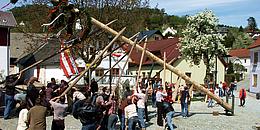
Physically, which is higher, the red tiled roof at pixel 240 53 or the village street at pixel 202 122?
the red tiled roof at pixel 240 53

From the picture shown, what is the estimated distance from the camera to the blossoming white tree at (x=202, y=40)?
4034 centimetres

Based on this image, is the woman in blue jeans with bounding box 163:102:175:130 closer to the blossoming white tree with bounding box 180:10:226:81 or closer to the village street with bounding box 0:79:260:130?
the village street with bounding box 0:79:260:130

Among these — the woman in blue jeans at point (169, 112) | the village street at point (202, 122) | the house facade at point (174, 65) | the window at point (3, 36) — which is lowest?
the village street at point (202, 122)

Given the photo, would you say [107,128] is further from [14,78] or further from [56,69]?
[56,69]

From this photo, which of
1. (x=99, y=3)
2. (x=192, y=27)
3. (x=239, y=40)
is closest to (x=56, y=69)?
(x=192, y=27)

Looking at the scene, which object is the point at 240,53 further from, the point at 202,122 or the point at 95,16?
the point at 202,122

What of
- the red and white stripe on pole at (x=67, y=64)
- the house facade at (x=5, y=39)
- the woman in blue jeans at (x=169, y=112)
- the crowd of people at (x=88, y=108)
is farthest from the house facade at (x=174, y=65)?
the woman in blue jeans at (x=169, y=112)

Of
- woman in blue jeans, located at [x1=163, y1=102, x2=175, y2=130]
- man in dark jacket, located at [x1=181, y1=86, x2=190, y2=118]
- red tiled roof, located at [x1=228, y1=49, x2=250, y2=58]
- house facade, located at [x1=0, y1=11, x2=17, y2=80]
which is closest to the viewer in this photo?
woman in blue jeans, located at [x1=163, y1=102, x2=175, y2=130]

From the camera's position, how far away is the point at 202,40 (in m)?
40.3

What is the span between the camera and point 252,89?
49562mm

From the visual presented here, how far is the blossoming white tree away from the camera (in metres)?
40.3

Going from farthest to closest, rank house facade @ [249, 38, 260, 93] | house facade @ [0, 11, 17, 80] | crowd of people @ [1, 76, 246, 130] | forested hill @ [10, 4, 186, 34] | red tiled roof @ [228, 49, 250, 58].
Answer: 1. red tiled roof @ [228, 49, 250, 58]
2. house facade @ [249, 38, 260, 93]
3. house facade @ [0, 11, 17, 80]
4. forested hill @ [10, 4, 186, 34]
5. crowd of people @ [1, 76, 246, 130]

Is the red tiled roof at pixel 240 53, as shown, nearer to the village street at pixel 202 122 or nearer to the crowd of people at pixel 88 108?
the village street at pixel 202 122

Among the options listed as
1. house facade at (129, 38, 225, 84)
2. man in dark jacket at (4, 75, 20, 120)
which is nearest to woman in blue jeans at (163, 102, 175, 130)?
man in dark jacket at (4, 75, 20, 120)
